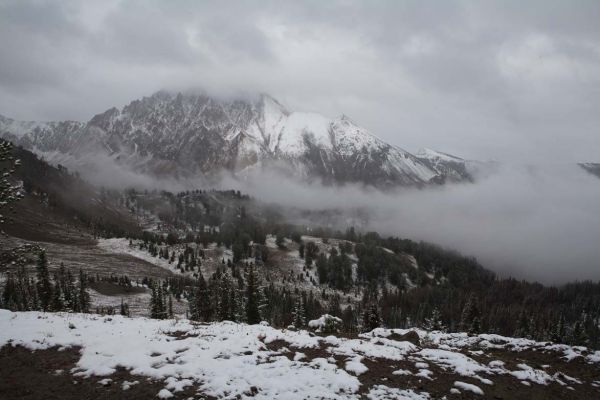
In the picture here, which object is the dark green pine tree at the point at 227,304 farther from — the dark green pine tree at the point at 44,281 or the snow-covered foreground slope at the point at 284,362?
the snow-covered foreground slope at the point at 284,362

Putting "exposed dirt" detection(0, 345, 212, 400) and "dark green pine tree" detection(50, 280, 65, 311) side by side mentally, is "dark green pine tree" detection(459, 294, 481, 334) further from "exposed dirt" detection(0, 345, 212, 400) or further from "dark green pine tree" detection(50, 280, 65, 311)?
"dark green pine tree" detection(50, 280, 65, 311)

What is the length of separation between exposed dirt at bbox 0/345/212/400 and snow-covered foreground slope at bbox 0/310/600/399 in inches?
16.0

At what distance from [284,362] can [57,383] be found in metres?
11.2

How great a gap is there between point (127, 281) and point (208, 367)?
182m

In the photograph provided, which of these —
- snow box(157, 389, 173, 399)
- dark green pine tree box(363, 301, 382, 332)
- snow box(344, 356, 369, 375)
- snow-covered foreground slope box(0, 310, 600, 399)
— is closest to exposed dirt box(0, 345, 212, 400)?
snow box(157, 389, 173, 399)

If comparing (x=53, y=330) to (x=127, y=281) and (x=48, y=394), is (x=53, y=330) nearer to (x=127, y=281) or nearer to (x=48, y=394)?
(x=48, y=394)

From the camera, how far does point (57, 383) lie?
16766 millimetres

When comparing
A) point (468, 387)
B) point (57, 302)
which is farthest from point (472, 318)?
point (57, 302)

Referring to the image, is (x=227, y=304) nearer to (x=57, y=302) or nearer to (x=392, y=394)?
(x=57, y=302)

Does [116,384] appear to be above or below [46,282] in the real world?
above

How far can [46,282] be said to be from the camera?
77.7 metres

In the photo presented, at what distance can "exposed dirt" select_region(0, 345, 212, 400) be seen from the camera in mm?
15711

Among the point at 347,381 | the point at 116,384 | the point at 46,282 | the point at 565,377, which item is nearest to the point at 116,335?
the point at 116,384

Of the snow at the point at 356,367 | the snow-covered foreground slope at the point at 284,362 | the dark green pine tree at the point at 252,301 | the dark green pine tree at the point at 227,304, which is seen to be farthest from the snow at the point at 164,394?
the dark green pine tree at the point at 227,304
